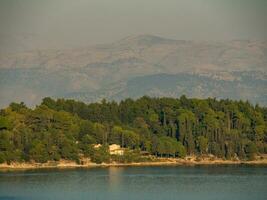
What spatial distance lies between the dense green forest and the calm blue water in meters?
8.38

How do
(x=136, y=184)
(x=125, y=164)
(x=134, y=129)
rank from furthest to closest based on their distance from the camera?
(x=134, y=129), (x=125, y=164), (x=136, y=184)

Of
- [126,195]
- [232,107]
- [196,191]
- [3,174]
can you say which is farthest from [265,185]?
[232,107]

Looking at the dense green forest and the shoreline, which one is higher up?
the dense green forest

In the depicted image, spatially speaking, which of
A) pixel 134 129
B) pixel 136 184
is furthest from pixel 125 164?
pixel 136 184

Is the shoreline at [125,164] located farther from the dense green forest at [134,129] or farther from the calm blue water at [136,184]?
the calm blue water at [136,184]

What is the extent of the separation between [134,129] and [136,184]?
42820mm

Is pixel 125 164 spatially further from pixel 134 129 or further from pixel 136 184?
pixel 136 184

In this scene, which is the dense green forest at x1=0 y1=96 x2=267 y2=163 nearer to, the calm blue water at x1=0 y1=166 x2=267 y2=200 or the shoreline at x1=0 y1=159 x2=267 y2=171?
the shoreline at x1=0 y1=159 x2=267 y2=171

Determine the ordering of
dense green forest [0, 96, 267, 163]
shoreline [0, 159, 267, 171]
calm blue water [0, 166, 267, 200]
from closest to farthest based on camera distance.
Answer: calm blue water [0, 166, 267, 200] → shoreline [0, 159, 267, 171] → dense green forest [0, 96, 267, 163]

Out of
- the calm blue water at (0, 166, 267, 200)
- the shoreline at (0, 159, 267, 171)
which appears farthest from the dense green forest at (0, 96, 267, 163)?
the calm blue water at (0, 166, 267, 200)

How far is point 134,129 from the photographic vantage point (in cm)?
12031

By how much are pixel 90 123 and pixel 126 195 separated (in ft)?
159

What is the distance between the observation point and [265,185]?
75.8 meters

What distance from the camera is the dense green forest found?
106688 mm
